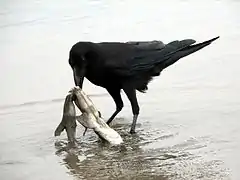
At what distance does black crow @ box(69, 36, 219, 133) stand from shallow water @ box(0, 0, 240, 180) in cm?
34

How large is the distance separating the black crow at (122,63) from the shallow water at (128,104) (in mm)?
339

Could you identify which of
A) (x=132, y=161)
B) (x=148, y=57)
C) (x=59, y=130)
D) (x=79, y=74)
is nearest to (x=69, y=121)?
(x=59, y=130)

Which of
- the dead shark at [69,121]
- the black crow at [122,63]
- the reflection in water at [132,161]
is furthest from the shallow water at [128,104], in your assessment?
the black crow at [122,63]

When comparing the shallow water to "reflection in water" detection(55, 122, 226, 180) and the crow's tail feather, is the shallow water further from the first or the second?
the crow's tail feather

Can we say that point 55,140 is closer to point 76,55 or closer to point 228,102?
point 76,55

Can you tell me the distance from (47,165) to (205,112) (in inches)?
65.7

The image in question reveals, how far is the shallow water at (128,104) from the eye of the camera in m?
4.93

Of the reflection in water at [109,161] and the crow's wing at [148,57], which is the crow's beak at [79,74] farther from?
the reflection in water at [109,161]

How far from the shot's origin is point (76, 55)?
220 inches

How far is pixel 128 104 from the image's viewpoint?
670cm

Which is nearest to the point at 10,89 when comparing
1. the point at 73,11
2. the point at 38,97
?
the point at 38,97

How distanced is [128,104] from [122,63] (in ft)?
3.24

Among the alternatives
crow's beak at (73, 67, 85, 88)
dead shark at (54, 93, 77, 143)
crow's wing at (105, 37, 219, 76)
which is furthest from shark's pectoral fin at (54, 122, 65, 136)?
crow's wing at (105, 37, 219, 76)

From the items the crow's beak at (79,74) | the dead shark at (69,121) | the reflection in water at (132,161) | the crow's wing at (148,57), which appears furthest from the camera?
the crow's wing at (148,57)
